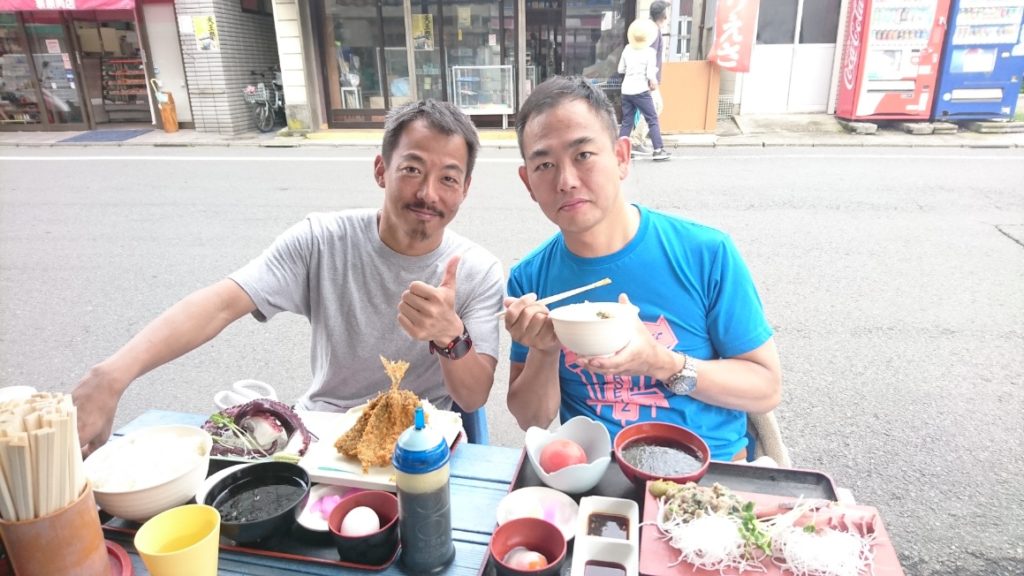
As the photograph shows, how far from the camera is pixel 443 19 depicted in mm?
12930

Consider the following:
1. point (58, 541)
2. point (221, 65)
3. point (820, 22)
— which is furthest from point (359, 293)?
point (820, 22)

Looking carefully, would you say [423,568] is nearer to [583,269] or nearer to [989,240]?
[583,269]

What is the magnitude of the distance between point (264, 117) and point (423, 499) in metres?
14.2

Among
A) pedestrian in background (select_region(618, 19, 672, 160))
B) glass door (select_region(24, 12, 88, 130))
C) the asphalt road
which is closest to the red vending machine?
the asphalt road

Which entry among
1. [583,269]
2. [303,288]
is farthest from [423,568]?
[303,288]

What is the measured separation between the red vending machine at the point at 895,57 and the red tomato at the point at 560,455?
11.9 metres

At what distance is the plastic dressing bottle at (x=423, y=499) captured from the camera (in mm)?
1213

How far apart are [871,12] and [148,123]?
50.4 feet

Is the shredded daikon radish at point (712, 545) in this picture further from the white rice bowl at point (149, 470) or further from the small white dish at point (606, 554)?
the white rice bowl at point (149, 470)

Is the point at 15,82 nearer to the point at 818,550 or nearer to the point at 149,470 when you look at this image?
the point at 149,470

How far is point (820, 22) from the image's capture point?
40.8 feet

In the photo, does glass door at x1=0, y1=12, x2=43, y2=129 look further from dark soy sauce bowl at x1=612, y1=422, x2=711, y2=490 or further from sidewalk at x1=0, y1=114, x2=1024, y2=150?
dark soy sauce bowl at x1=612, y1=422, x2=711, y2=490

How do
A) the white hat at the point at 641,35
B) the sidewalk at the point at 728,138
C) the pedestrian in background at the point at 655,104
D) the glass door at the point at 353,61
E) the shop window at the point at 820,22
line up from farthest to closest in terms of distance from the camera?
1. the glass door at the point at 353,61
2. the shop window at the point at 820,22
3. the sidewalk at the point at 728,138
4. the pedestrian in background at the point at 655,104
5. the white hat at the point at 641,35

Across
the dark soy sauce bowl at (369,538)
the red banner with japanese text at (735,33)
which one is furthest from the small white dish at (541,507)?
the red banner with japanese text at (735,33)
